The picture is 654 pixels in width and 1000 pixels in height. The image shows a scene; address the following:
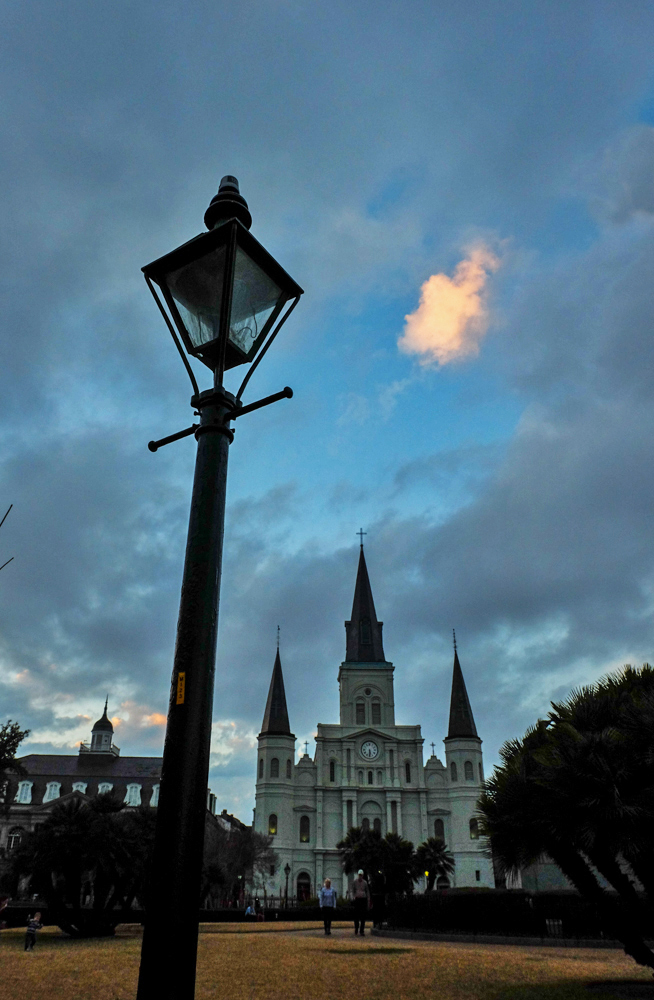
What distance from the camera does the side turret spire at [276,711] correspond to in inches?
2906

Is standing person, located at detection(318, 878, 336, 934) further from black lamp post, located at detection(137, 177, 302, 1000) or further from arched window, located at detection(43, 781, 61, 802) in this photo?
arched window, located at detection(43, 781, 61, 802)

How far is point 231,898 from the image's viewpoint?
6006 cm

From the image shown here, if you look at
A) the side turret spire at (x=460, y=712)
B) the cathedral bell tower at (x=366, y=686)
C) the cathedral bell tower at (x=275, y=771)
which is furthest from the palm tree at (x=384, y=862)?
the cathedral bell tower at (x=366, y=686)

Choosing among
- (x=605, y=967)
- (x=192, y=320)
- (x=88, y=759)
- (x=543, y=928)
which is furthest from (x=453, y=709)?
(x=192, y=320)

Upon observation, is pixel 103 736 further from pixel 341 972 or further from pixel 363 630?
pixel 341 972

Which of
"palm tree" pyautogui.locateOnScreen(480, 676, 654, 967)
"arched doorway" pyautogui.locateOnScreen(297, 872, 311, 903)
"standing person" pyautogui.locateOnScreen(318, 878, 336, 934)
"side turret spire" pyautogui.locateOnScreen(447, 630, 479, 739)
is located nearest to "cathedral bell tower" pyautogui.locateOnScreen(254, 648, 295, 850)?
"arched doorway" pyautogui.locateOnScreen(297, 872, 311, 903)

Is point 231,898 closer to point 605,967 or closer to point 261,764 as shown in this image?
point 261,764

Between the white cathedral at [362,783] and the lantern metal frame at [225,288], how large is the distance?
71.3m

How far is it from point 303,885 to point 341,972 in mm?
64909

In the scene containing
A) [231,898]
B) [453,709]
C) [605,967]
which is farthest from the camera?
[453,709]

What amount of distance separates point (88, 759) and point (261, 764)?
20469 millimetres

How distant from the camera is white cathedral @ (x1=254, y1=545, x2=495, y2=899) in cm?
6875

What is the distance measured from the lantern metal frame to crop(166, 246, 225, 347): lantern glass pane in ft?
0.09

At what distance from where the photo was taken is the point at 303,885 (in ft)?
222
